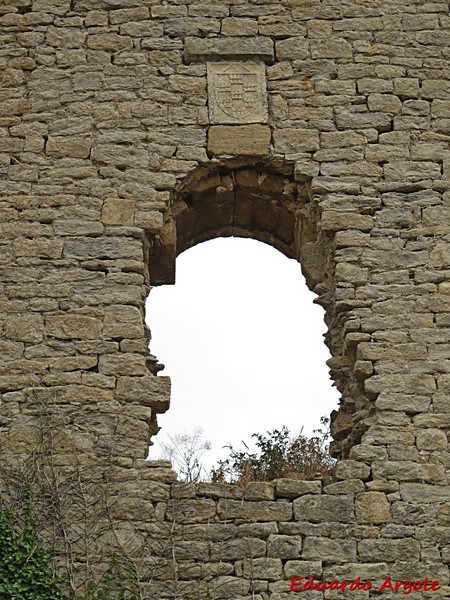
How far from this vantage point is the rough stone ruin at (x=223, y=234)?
6.94m

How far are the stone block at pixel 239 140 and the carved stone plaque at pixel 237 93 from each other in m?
0.07

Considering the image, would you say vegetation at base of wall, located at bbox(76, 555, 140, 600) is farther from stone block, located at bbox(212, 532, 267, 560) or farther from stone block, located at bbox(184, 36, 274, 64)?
stone block, located at bbox(184, 36, 274, 64)

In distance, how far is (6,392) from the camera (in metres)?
7.36

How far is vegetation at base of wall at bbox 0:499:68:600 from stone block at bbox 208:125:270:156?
10.2 feet

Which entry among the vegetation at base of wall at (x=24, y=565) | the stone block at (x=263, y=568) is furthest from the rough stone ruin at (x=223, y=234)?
the vegetation at base of wall at (x=24, y=565)

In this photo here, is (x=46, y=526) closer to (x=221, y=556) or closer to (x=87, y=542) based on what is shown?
(x=87, y=542)

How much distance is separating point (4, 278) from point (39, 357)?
66cm

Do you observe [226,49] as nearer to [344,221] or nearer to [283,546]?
[344,221]

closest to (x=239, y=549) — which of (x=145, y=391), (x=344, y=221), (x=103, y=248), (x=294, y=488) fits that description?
(x=294, y=488)

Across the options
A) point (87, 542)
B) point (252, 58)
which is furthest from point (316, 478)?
point (252, 58)

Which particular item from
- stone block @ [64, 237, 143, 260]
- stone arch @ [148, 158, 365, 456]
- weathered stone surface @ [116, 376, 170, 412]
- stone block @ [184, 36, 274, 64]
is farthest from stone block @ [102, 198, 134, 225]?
stone block @ [184, 36, 274, 64]

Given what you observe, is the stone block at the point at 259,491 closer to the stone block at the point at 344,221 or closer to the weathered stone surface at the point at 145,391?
the weathered stone surface at the point at 145,391

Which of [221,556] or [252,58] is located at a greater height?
[252,58]

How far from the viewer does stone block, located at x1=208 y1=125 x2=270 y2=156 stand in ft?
26.5
